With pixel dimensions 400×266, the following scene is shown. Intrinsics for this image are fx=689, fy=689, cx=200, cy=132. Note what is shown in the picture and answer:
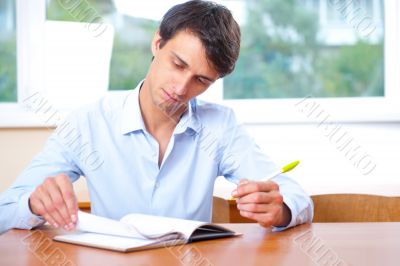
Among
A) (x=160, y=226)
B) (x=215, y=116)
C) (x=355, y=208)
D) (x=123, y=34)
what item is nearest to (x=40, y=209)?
(x=160, y=226)

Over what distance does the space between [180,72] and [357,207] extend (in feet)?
1.98

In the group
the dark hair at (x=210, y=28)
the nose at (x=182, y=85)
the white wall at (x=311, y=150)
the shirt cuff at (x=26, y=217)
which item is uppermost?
the dark hair at (x=210, y=28)

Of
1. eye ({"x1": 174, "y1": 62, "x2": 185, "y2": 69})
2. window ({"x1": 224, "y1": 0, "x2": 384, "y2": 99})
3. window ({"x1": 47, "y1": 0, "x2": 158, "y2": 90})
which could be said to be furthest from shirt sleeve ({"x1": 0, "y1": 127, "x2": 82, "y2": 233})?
window ({"x1": 224, "y1": 0, "x2": 384, "y2": 99})

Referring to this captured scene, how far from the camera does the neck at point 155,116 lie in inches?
72.7

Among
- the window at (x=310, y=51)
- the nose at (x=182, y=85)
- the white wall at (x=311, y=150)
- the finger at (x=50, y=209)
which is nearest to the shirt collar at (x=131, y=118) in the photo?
the nose at (x=182, y=85)

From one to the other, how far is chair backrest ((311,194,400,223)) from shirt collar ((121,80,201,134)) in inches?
15.5

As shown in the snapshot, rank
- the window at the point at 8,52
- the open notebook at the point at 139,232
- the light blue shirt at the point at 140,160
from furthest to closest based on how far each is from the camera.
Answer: the window at the point at 8,52
the light blue shirt at the point at 140,160
the open notebook at the point at 139,232

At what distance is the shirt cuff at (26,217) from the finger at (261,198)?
1.47ft

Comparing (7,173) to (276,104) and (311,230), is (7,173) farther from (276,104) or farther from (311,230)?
(311,230)

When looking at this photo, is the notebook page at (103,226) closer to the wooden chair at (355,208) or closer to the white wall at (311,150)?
the wooden chair at (355,208)

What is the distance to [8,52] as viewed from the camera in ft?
11.5

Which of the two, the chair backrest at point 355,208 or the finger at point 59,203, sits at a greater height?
the finger at point 59,203

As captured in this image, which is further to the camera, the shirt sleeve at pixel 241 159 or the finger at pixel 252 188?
the shirt sleeve at pixel 241 159

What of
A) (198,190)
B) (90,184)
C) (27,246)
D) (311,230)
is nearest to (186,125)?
(198,190)
